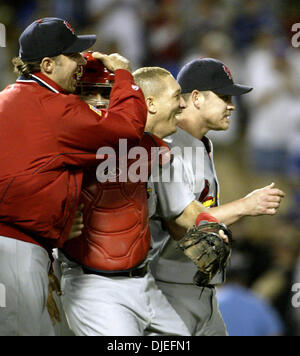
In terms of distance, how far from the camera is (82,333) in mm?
2547

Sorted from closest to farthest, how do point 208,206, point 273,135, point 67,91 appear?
point 67,91 → point 208,206 → point 273,135

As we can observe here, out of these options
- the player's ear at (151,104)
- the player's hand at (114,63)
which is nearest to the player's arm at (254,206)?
the player's ear at (151,104)

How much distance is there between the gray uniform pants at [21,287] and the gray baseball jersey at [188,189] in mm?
562

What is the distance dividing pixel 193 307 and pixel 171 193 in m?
0.59

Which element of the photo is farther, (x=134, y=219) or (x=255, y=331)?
(x=255, y=331)

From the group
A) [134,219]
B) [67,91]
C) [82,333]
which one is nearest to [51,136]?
[67,91]

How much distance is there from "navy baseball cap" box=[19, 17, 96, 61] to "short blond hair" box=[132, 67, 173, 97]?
334mm

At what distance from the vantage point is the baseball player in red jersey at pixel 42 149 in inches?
90.7

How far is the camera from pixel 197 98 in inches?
122

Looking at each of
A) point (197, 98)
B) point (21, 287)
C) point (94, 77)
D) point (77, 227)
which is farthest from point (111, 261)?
point (197, 98)

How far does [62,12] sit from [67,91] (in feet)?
12.7

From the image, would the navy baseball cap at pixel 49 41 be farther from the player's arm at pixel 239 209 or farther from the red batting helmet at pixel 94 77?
the player's arm at pixel 239 209

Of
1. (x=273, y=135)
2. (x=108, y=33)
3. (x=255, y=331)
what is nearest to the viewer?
(x=255, y=331)
